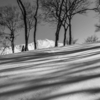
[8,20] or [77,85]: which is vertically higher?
[8,20]

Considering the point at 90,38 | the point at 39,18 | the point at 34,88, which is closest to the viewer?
the point at 34,88

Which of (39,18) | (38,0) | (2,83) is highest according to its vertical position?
(38,0)

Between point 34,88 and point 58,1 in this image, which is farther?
point 58,1

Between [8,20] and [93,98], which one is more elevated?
[8,20]

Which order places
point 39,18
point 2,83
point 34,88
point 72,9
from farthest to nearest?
point 39,18 → point 72,9 → point 2,83 → point 34,88

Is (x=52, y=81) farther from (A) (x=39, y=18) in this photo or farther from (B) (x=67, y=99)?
(A) (x=39, y=18)

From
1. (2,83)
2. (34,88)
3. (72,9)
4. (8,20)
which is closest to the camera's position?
(34,88)

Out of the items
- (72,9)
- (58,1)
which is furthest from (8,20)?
(72,9)

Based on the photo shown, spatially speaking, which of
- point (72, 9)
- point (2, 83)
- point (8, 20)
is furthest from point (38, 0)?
point (2, 83)

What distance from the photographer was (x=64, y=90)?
608 millimetres

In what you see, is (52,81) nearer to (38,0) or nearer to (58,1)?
(38,0)

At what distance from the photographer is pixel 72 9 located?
9.93 meters

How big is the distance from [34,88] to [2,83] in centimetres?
30

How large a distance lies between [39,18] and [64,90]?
11.8 meters
